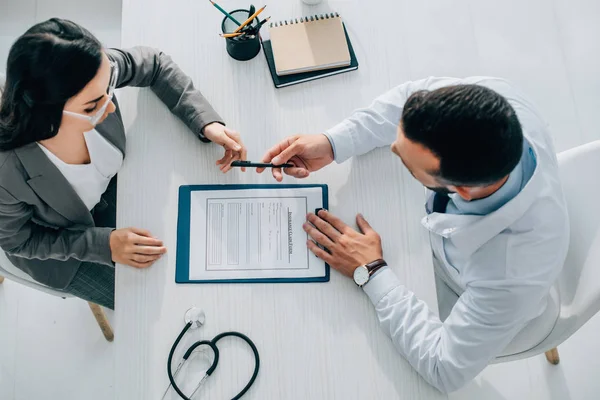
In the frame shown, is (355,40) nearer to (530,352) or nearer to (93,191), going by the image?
(93,191)

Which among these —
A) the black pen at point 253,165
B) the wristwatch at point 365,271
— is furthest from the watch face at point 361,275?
the black pen at point 253,165

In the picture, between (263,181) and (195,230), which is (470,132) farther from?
(195,230)

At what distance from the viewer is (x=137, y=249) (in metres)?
1.09

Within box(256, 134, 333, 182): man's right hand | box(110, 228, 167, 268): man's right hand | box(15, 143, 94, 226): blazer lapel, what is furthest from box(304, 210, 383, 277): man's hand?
box(15, 143, 94, 226): blazer lapel

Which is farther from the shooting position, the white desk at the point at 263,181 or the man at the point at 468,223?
the white desk at the point at 263,181

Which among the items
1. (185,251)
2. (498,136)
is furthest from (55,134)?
(498,136)

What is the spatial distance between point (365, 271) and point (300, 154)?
12.2 inches

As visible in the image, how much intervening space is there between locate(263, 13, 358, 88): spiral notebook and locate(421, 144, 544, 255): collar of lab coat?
1.55 ft

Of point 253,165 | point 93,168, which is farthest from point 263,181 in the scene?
point 93,168

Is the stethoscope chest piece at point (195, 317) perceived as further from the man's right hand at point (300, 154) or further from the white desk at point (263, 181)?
the man's right hand at point (300, 154)

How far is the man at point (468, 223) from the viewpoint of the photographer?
854 mm

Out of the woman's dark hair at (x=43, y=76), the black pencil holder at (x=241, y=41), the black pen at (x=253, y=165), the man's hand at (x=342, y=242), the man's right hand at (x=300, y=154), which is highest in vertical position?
the black pencil holder at (x=241, y=41)

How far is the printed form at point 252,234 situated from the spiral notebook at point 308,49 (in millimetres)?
303

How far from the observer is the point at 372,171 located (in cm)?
120
